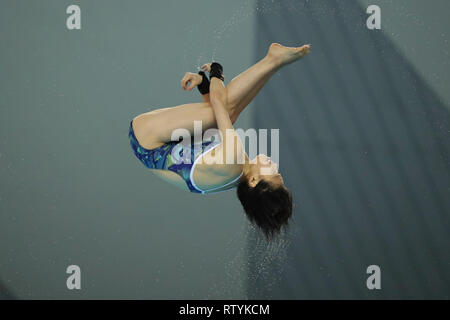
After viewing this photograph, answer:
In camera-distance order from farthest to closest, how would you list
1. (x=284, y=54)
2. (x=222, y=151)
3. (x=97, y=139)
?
(x=97, y=139)
(x=284, y=54)
(x=222, y=151)

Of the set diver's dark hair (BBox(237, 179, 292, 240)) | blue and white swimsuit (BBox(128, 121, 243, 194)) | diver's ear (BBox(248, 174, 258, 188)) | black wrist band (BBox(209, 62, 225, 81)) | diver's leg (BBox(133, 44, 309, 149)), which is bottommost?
diver's dark hair (BBox(237, 179, 292, 240))

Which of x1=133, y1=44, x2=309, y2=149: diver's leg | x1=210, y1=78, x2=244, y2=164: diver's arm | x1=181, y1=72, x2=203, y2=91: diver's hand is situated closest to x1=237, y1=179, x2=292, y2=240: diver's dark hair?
x1=210, y1=78, x2=244, y2=164: diver's arm

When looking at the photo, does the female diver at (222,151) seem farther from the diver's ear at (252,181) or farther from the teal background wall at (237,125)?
the teal background wall at (237,125)

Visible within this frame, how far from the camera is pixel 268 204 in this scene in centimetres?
166

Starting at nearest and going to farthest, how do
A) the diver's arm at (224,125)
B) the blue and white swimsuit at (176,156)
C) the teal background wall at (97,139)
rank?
the diver's arm at (224,125), the blue and white swimsuit at (176,156), the teal background wall at (97,139)

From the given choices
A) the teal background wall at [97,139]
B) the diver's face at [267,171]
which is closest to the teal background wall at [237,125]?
the teal background wall at [97,139]

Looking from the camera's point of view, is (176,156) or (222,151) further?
(176,156)

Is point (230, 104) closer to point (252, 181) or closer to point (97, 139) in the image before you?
point (252, 181)

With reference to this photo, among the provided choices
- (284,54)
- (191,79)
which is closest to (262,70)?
(284,54)

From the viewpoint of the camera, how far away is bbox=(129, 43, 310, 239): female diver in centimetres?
165

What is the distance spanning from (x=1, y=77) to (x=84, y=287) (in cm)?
119

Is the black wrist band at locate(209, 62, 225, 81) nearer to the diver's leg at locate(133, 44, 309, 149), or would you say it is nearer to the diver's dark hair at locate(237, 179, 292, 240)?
the diver's leg at locate(133, 44, 309, 149)

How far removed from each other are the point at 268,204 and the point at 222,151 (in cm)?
22

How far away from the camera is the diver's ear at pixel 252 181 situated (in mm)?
1679
